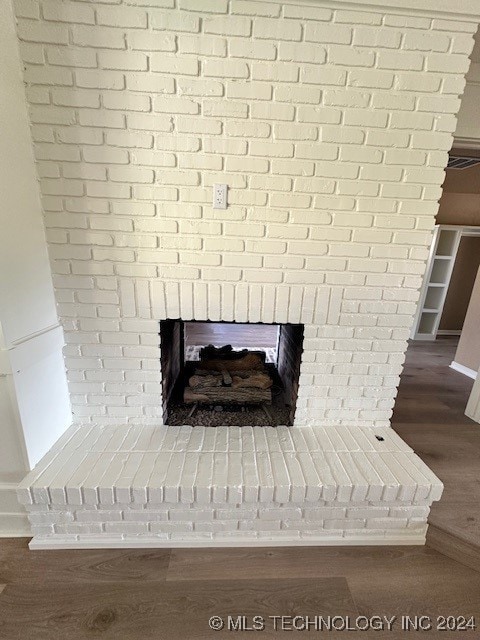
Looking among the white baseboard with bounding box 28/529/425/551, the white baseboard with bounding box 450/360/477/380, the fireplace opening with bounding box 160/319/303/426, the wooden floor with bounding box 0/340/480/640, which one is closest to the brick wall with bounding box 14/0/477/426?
the fireplace opening with bounding box 160/319/303/426

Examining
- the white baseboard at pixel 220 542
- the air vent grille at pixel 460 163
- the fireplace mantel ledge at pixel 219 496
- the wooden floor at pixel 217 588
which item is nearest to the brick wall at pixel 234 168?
the fireplace mantel ledge at pixel 219 496

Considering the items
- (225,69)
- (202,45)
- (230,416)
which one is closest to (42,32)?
(202,45)

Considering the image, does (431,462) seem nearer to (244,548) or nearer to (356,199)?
(244,548)

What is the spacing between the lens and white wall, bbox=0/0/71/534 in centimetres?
121

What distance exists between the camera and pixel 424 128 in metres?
1.36

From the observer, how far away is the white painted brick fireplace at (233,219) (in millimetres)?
1237

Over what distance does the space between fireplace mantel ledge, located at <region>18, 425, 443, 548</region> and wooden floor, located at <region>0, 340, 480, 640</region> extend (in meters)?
0.06

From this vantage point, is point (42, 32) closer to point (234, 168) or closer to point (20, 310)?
point (234, 168)

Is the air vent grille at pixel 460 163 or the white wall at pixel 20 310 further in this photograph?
the air vent grille at pixel 460 163

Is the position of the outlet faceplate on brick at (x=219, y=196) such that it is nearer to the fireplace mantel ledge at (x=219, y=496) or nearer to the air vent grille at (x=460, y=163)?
the fireplace mantel ledge at (x=219, y=496)

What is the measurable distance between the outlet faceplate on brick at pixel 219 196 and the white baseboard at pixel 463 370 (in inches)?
120

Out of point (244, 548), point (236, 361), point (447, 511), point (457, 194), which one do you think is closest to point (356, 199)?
point (236, 361)

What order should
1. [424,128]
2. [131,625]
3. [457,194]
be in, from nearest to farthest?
1. [131,625]
2. [424,128]
3. [457,194]

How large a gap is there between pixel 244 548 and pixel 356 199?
172 cm
